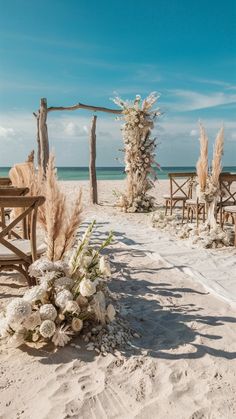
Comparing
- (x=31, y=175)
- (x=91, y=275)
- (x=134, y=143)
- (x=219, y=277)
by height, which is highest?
(x=134, y=143)

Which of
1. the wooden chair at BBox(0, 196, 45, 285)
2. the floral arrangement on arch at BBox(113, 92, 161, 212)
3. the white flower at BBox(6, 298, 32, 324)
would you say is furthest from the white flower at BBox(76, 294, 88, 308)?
the floral arrangement on arch at BBox(113, 92, 161, 212)

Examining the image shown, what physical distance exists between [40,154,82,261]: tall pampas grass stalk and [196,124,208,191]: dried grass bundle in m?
3.17

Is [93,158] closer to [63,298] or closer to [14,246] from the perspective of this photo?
[14,246]

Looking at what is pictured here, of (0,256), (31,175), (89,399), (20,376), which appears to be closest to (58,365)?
(20,376)

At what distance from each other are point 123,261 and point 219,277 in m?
1.16

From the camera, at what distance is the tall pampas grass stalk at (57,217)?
2477 millimetres

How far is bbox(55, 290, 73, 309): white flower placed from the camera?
7.82 feet

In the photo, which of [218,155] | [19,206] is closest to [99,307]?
[19,206]

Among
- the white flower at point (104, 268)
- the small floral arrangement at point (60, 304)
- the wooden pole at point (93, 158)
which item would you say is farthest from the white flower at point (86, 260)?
the wooden pole at point (93, 158)

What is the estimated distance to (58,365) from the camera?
2.17 metres

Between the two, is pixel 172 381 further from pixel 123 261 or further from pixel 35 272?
pixel 123 261

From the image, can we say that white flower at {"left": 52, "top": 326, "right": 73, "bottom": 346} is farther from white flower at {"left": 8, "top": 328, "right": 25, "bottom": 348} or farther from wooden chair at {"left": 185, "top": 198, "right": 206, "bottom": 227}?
wooden chair at {"left": 185, "top": 198, "right": 206, "bottom": 227}

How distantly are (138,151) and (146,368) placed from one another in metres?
7.32

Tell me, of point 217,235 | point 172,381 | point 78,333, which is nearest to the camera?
point 172,381
